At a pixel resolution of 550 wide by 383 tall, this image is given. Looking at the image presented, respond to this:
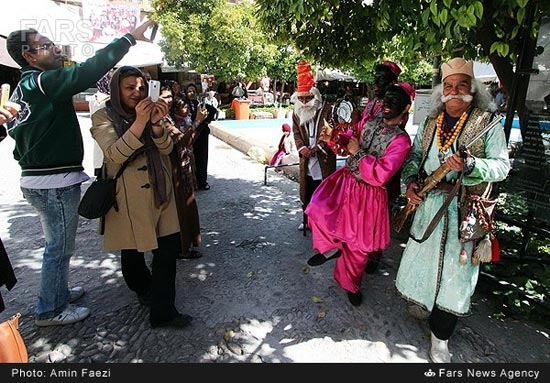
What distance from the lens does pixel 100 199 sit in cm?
232

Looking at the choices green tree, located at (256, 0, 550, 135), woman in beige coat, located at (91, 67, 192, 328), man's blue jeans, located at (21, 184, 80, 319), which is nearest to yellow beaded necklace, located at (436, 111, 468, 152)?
green tree, located at (256, 0, 550, 135)

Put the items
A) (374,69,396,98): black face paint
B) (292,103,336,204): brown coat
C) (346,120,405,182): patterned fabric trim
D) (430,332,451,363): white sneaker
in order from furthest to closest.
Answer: (292,103,336,204): brown coat → (374,69,396,98): black face paint → (346,120,405,182): patterned fabric trim → (430,332,451,363): white sneaker

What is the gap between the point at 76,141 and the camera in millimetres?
2529

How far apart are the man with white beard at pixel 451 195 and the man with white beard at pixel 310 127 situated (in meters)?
1.52

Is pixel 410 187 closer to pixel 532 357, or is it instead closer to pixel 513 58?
pixel 532 357

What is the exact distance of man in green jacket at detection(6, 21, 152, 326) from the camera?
221 cm

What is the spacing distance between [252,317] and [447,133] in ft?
6.49

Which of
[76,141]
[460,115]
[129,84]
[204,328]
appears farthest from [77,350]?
[460,115]

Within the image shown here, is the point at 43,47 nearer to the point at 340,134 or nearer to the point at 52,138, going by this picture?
the point at 52,138

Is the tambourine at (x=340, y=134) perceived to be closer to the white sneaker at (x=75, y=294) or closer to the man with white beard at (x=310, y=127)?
the man with white beard at (x=310, y=127)

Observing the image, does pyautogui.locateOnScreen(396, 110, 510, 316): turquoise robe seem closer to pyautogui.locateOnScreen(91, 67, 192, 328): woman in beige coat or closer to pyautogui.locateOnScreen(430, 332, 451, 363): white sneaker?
pyautogui.locateOnScreen(430, 332, 451, 363): white sneaker

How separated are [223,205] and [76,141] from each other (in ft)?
10.4

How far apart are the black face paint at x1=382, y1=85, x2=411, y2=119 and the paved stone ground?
62.8 inches

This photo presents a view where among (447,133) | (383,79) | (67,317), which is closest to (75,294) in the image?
(67,317)
